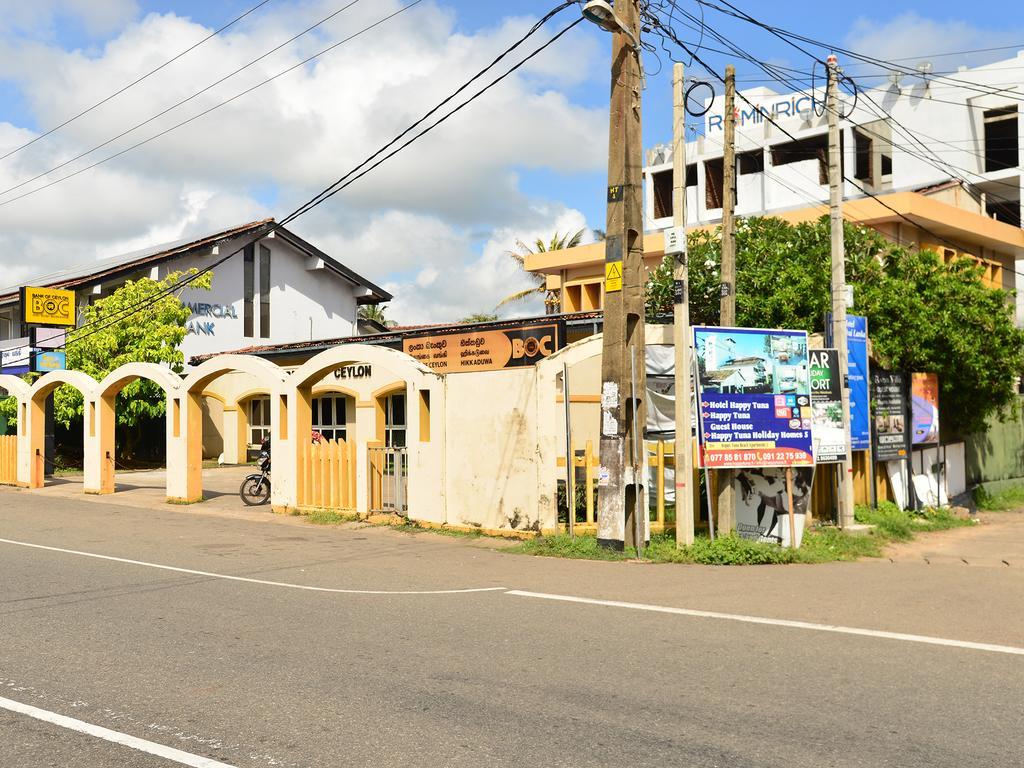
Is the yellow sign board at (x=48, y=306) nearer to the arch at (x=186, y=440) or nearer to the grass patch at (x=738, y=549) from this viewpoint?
the arch at (x=186, y=440)

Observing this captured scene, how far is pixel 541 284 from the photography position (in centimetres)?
4766

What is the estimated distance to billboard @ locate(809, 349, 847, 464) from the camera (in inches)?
547

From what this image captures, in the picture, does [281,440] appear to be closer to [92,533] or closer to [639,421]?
[92,533]

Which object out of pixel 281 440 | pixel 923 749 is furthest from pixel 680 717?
pixel 281 440

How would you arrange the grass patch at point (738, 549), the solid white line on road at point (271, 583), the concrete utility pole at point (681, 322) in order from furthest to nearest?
the concrete utility pole at point (681, 322)
the grass patch at point (738, 549)
the solid white line on road at point (271, 583)

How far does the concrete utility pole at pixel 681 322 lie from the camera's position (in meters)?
12.4

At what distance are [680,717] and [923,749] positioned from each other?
1.29m

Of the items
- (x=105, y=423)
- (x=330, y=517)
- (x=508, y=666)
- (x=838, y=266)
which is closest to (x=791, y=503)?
(x=838, y=266)

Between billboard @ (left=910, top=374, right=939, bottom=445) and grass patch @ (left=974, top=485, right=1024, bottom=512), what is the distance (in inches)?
149

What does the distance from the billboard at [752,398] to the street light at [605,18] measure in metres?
3.86

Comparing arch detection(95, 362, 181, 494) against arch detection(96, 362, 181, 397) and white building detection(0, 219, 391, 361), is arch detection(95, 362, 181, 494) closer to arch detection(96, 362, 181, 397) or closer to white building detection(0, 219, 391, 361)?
arch detection(96, 362, 181, 397)

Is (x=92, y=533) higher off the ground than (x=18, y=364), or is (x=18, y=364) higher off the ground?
(x=18, y=364)

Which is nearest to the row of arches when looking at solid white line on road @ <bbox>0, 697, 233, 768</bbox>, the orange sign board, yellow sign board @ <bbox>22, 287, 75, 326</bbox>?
the orange sign board

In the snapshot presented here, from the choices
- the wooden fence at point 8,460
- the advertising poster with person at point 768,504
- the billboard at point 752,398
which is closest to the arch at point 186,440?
the wooden fence at point 8,460
